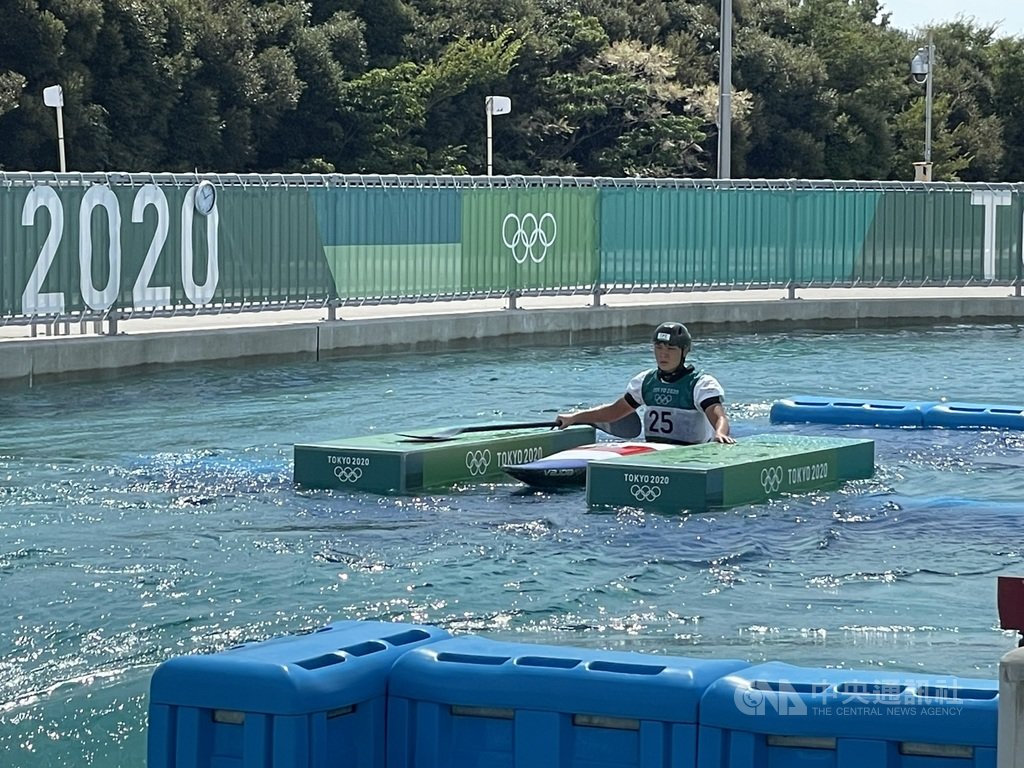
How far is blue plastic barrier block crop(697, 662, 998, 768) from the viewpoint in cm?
529

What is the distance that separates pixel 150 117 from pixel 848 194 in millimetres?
22936

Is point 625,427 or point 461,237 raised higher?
point 461,237

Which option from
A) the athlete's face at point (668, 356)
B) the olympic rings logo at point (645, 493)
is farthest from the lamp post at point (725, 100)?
the olympic rings logo at point (645, 493)

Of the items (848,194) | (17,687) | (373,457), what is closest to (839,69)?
(848,194)

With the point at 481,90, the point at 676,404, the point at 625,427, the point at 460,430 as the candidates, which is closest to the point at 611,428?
the point at 625,427

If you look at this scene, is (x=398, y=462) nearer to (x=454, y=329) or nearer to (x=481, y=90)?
(x=454, y=329)

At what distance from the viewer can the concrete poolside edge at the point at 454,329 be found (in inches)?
776

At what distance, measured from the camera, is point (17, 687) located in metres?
7.78

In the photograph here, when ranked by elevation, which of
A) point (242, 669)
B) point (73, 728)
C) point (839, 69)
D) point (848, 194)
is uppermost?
point (839, 69)

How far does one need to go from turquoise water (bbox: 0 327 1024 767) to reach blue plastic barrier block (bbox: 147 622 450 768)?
3.86ft

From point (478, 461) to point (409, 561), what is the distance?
2897mm

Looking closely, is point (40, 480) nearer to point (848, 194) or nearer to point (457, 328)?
point (457, 328)

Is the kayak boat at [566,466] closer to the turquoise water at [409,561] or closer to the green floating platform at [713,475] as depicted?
the turquoise water at [409,561]

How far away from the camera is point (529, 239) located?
83.1 feet
